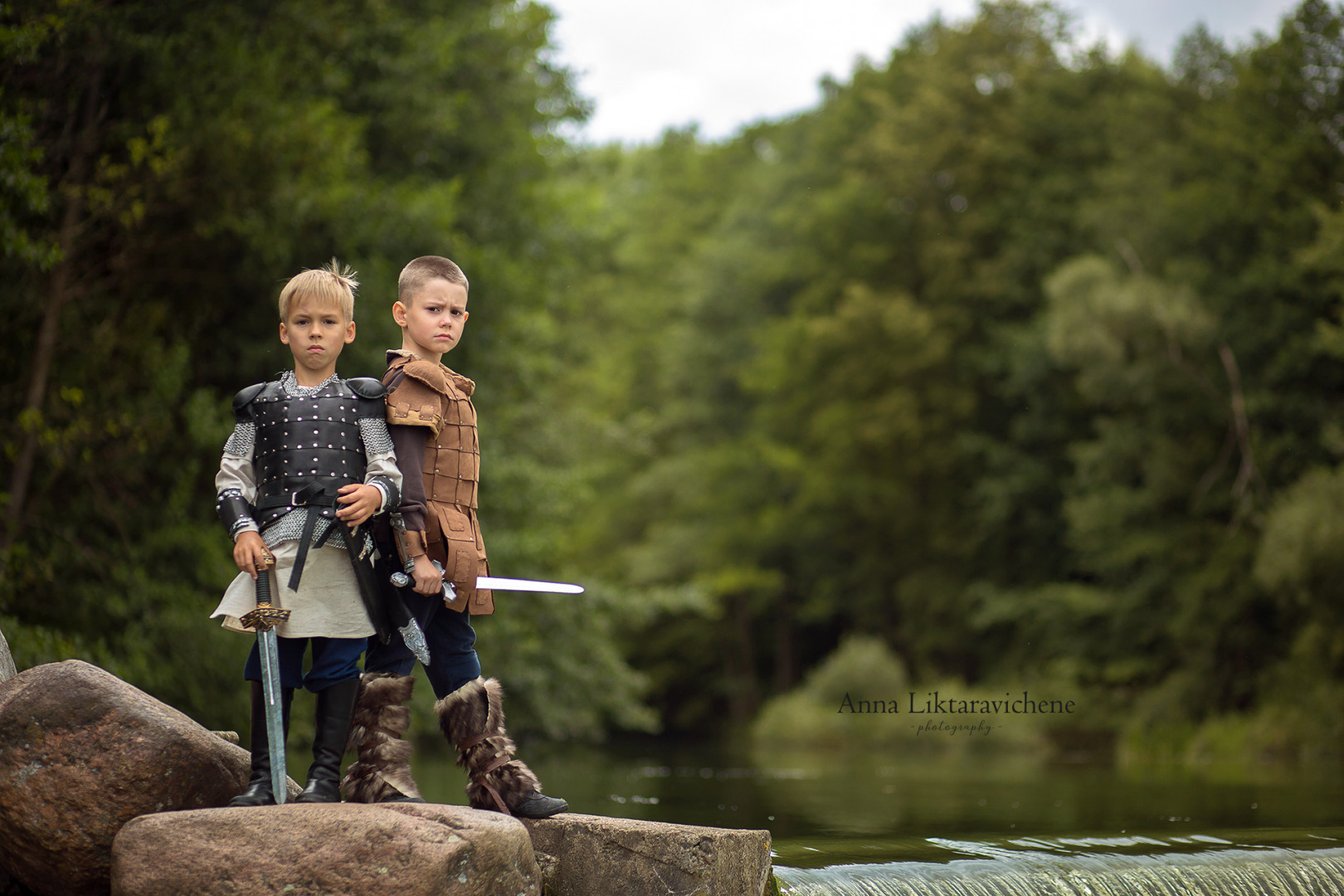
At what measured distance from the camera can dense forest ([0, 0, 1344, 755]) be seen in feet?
34.4

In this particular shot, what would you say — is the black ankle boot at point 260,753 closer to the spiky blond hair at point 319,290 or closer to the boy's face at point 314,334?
the boy's face at point 314,334

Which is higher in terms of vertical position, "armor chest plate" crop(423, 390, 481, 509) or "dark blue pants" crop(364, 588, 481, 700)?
"armor chest plate" crop(423, 390, 481, 509)

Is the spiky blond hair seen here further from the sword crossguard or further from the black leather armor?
the sword crossguard

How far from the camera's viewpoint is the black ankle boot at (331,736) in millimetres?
4293

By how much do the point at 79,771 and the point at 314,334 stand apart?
1.76 metres

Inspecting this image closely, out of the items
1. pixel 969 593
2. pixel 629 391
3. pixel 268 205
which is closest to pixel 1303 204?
pixel 969 593

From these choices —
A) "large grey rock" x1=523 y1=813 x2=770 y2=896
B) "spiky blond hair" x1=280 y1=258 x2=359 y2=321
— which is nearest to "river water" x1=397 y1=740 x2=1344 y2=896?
"large grey rock" x1=523 y1=813 x2=770 y2=896

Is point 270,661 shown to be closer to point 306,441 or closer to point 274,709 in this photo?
point 274,709

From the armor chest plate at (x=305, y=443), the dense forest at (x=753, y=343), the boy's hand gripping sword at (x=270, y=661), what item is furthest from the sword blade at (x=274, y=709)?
the dense forest at (x=753, y=343)

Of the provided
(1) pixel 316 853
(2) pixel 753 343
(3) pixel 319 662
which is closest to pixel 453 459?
(3) pixel 319 662

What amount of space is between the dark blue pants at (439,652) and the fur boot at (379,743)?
63 mm

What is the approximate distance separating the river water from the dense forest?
8.85 ft

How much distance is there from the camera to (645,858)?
Result: 446 centimetres

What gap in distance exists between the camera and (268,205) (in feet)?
37.4
